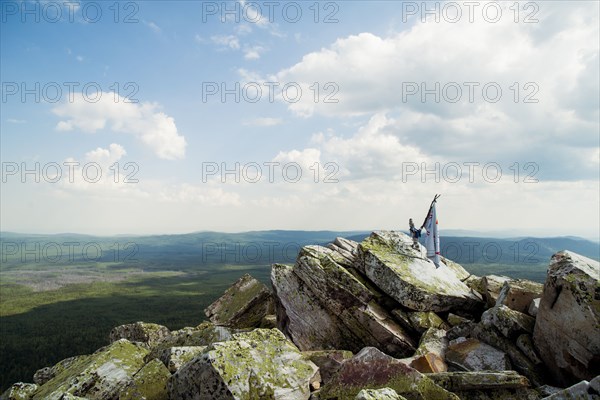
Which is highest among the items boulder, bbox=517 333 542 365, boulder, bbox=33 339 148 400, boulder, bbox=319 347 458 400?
boulder, bbox=319 347 458 400

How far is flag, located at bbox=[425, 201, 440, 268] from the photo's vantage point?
992 inches

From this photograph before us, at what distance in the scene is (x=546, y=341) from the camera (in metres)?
16.2

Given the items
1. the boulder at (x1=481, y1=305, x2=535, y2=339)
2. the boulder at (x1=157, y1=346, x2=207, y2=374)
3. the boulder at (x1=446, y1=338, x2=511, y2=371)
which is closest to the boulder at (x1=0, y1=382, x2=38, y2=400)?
the boulder at (x1=157, y1=346, x2=207, y2=374)

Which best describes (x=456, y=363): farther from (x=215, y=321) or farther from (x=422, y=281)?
(x=215, y=321)

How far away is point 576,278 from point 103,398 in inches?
844

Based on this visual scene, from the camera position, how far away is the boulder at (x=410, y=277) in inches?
849

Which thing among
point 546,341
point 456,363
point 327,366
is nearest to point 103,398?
point 327,366

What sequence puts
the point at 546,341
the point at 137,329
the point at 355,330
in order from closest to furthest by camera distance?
the point at 546,341 < the point at 355,330 < the point at 137,329

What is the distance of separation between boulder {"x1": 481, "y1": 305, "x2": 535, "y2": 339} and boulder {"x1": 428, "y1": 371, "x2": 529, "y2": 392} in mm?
4721

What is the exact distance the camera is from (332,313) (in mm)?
22125

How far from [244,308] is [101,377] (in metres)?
13.0

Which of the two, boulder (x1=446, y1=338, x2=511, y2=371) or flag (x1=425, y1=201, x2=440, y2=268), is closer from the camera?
boulder (x1=446, y1=338, x2=511, y2=371)

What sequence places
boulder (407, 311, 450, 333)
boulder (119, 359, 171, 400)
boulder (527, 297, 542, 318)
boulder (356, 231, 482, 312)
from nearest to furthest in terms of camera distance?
boulder (119, 359, 171, 400), boulder (527, 297, 542, 318), boulder (407, 311, 450, 333), boulder (356, 231, 482, 312)

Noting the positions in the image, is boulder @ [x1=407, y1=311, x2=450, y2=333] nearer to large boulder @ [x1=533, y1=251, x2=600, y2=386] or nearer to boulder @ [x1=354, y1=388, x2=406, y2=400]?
large boulder @ [x1=533, y1=251, x2=600, y2=386]
